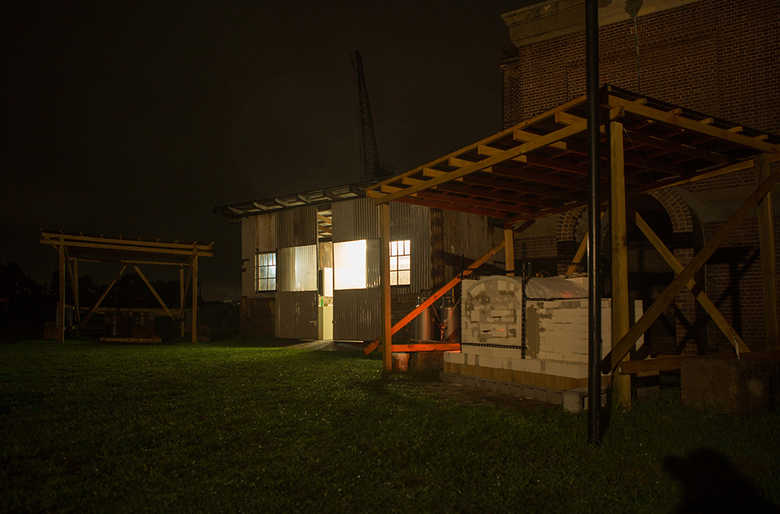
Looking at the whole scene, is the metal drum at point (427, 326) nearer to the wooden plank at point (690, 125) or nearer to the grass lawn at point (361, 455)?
the grass lawn at point (361, 455)

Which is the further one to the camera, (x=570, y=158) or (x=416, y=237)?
(x=416, y=237)

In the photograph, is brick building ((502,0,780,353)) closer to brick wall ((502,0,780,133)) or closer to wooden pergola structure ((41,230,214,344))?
brick wall ((502,0,780,133))

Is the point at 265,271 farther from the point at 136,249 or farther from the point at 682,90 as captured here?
the point at 682,90

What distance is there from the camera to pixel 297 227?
16500 millimetres

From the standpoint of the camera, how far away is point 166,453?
13.0ft

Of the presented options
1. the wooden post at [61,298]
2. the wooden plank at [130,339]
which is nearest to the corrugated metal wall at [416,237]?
the wooden plank at [130,339]

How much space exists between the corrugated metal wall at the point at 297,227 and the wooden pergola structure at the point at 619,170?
7.57m

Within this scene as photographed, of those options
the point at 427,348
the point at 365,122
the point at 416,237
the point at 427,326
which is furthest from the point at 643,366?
the point at 365,122

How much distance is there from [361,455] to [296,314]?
1256 cm

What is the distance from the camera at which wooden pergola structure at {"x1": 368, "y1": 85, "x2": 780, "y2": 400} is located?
199 inches

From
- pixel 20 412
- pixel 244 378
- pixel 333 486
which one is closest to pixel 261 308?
pixel 244 378

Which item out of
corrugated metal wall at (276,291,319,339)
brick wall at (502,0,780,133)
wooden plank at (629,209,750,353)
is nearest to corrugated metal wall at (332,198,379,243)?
corrugated metal wall at (276,291,319,339)

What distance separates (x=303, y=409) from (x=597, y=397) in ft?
10.0

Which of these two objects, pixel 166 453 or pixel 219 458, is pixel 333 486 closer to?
pixel 219 458
